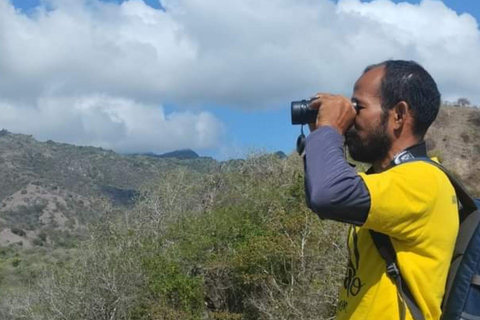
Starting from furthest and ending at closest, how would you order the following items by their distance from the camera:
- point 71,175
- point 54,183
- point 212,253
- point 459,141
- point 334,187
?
1. point 71,175
2. point 54,183
3. point 459,141
4. point 212,253
5. point 334,187

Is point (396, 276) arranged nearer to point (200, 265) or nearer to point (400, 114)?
point (400, 114)

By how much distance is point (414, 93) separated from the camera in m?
2.01

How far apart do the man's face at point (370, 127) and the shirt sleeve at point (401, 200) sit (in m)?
0.13

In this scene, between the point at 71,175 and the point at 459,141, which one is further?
the point at 71,175

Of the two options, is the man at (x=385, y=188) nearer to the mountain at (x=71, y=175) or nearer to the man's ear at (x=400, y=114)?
the man's ear at (x=400, y=114)

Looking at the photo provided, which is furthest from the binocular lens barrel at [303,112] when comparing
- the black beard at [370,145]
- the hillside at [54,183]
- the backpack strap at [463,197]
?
the hillside at [54,183]

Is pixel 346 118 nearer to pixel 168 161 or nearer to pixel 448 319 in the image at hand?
pixel 448 319

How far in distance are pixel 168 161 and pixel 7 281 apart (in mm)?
65012

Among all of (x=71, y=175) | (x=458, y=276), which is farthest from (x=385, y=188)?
(x=71, y=175)

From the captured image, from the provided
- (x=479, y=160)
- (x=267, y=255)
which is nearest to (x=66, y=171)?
(x=479, y=160)

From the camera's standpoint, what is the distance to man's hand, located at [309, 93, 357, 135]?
6.53 feet

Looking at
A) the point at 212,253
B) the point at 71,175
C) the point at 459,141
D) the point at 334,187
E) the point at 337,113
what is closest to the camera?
the point at 334,187

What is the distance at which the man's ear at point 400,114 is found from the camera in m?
2.00

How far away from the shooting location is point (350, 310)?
1.98 metres
